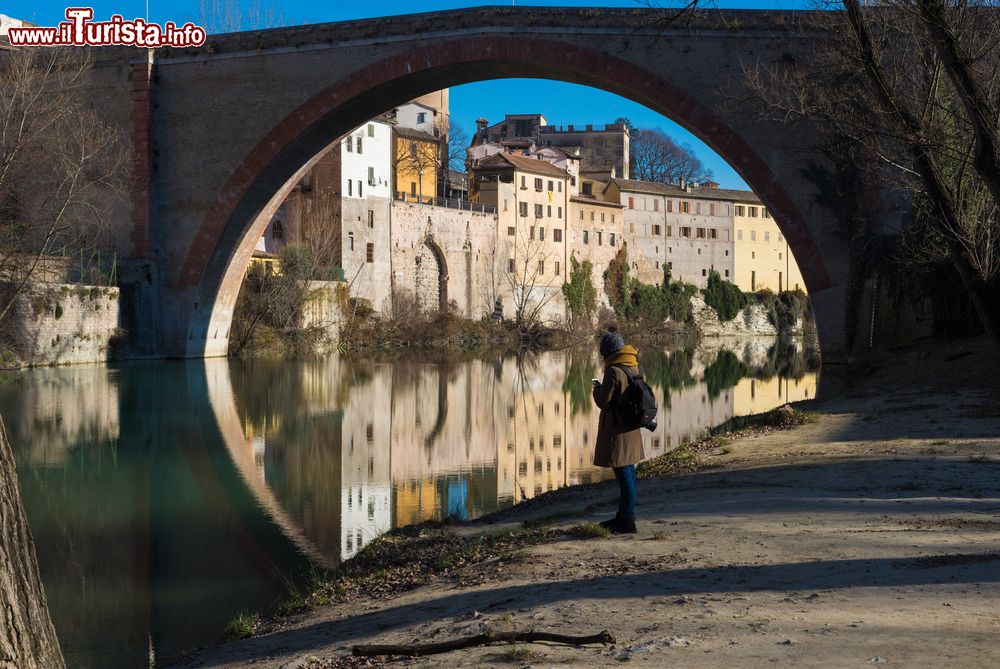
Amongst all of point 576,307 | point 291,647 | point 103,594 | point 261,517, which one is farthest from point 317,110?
point 576,307

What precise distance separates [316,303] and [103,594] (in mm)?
29892

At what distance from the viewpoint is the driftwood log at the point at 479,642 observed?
14.7 feet

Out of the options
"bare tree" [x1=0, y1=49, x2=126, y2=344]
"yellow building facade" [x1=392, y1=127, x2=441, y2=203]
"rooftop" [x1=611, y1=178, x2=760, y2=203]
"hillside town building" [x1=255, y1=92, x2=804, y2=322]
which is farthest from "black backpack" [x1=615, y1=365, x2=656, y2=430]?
"rooftop" [x1=611, y1=178, x2=760, y2=203]

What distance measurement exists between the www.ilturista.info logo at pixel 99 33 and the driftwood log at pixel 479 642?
27.2 m

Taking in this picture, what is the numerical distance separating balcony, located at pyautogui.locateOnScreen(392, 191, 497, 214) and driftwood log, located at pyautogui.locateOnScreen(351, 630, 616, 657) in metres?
43.9

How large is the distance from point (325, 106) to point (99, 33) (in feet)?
23.5

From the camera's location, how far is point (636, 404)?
6762mm

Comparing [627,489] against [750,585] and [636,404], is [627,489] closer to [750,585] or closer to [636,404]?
[636,404]

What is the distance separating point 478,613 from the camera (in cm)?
524

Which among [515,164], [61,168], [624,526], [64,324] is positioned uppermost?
[515,164]

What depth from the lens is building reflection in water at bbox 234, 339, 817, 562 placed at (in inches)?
423

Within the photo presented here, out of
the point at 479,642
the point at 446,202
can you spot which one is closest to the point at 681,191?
the point at 446,202

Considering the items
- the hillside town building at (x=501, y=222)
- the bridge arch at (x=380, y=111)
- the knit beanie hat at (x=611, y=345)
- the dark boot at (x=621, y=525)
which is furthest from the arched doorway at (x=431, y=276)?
the dark boot at (x=621, y=525)

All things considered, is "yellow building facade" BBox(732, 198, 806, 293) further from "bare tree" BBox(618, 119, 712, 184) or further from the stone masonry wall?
the stone masonry wall
